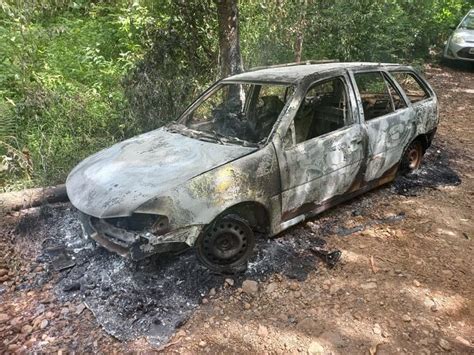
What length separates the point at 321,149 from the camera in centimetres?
378

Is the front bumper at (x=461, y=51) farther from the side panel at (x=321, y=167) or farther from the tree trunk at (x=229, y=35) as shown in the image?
the side panel at (x=321, y=167)

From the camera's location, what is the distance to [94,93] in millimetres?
6656

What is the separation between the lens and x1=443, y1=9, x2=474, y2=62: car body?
11432 mm

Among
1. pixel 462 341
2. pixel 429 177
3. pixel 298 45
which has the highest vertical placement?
pixel 298 45

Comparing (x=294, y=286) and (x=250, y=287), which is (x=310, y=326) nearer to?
(x=294, y=286)

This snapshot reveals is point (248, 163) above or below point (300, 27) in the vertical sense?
below

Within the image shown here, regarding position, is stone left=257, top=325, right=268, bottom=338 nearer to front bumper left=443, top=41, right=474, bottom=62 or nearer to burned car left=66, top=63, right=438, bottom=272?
burned car left=66, top=63, right=438, bottom=272

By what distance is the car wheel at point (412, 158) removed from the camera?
516 centimetres

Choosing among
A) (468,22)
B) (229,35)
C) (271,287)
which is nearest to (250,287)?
(271,287)

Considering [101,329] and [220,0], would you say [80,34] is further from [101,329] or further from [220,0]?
[101,329]

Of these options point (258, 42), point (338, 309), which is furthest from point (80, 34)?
point (338, 309)

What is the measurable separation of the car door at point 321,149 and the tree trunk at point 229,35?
7.98 feet

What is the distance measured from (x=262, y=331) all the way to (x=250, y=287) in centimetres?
47

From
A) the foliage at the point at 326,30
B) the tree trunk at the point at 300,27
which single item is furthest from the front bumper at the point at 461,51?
the tree trunk at the point at 300,27
